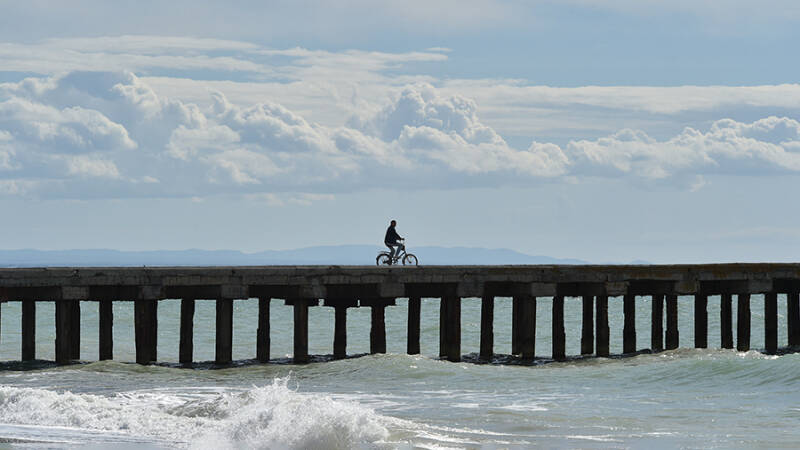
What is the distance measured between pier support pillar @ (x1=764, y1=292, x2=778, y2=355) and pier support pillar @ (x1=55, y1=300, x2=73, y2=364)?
17.2 m

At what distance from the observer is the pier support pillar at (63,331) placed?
23.6m

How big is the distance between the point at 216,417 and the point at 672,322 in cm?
1503

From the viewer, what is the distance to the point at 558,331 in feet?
89.1

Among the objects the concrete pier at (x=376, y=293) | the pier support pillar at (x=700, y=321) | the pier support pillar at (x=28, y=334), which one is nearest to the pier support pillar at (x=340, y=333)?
the concrete pier at (x=376, y=293)

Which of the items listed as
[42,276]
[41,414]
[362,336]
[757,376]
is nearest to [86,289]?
[42,276]

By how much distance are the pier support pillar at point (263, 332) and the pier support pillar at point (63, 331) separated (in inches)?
159

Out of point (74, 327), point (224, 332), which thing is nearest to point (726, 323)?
point (224, 332)

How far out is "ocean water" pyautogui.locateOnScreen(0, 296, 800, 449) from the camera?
14.7 m

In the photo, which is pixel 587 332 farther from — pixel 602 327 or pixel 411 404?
pixel 411 404

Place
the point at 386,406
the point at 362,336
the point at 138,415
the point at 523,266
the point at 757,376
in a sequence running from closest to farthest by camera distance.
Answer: the point at 138,415 < the point at 386,406 < the point at 757,376 < the point at 523,266 < the point at 362,336

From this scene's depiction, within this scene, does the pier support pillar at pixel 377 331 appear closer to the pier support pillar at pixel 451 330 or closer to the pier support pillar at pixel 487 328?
the pier support pillar at pixel 451 330

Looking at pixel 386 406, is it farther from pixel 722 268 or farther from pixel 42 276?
pixel 722 268

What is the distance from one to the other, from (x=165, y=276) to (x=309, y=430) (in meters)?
10.2

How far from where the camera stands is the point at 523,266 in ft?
86.9
